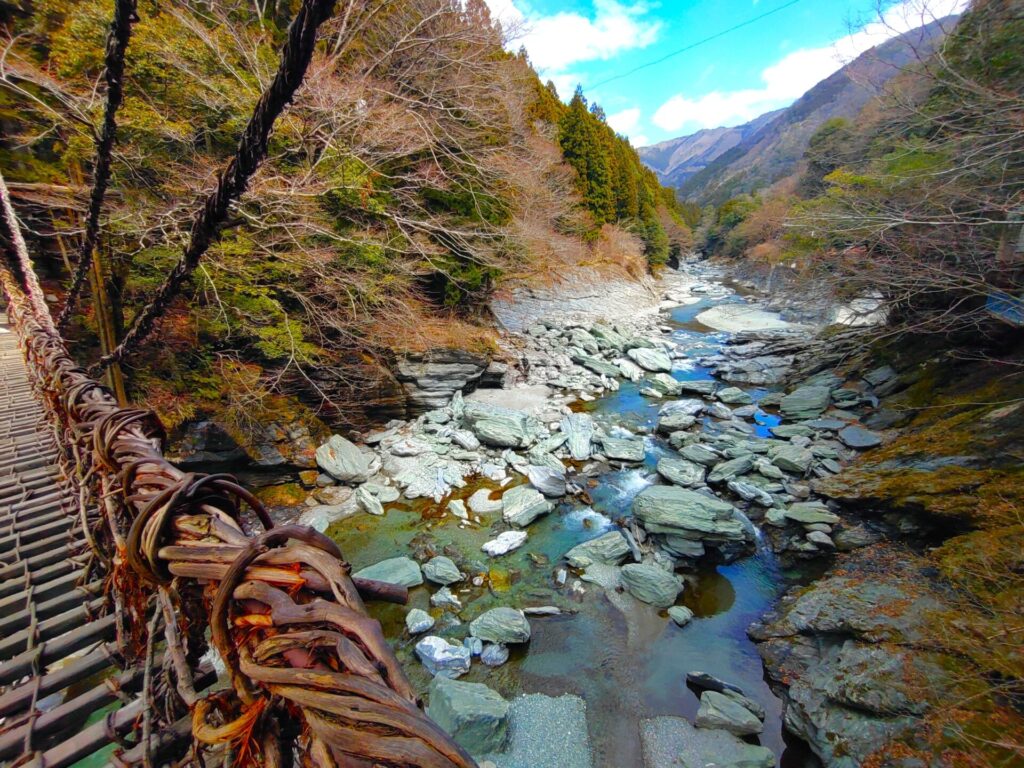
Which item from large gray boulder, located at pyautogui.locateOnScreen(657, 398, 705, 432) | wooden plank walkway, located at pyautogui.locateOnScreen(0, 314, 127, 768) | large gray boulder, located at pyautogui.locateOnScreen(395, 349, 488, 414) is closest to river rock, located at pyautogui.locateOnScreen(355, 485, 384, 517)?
large gray boulder, located at pyautogui.locateOnScreen(395, 349, 488, 414)

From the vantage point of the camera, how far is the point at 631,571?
573 centimetres

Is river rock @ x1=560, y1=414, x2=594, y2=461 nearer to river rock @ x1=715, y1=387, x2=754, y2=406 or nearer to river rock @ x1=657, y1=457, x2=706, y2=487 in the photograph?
river rock @ x1=657, y1=457, x2=706, y2=487

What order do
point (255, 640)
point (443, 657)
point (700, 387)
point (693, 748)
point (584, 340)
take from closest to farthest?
point (255, 640)
point (693, 748)
point (443, 657)
point (700, 387)
point (584, 340)

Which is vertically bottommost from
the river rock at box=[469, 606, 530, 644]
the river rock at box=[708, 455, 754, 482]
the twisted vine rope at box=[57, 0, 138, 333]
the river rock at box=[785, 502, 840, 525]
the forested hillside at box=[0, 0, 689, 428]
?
the river rock at box=[785, 502, 840, 525]

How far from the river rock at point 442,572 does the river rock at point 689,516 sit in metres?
3.15

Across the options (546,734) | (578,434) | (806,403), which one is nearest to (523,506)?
(578,434)

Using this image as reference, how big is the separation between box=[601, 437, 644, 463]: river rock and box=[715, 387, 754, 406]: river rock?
163 inches

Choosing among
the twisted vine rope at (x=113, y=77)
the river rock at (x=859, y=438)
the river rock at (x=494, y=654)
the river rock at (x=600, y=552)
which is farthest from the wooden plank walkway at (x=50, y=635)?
the river rock at (x=859, y=438)

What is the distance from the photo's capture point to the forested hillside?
20.6 ft

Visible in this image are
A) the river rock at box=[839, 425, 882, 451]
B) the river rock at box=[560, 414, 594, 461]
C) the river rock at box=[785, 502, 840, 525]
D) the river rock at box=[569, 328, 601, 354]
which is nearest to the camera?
the river rock at box=[785, 502, 840, 525]

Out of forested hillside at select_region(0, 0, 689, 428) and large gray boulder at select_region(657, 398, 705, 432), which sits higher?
forested hillside at select_region(0, 0, 689, 428)

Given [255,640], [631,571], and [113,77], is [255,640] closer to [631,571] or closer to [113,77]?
[113,77]

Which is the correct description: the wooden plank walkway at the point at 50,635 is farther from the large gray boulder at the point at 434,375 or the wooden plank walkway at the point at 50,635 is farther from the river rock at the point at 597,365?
the river rock at the point at 597,365

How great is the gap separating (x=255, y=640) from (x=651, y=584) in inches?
236
